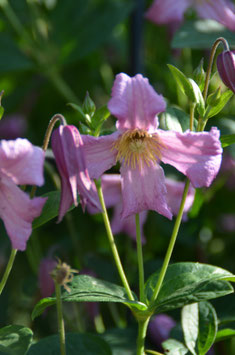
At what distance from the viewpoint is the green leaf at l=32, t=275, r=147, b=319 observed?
2.49 feet

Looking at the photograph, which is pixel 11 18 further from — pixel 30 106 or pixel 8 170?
pixel 8 170

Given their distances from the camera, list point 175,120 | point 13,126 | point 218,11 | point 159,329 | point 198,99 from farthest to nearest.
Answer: point 13,126, point 218,11, point 159,329, point 175,120, point 198,99

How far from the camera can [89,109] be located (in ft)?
2.76

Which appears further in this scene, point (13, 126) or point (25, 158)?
point (13, 126)

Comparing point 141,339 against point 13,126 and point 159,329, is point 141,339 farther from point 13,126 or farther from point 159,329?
point 13,126

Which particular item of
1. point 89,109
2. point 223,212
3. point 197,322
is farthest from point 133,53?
point 197,322

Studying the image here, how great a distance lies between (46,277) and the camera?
3.71ft

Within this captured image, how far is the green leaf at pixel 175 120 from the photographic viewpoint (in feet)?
2.90

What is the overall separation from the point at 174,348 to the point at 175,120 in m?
0.32

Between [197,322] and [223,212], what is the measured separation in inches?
28.2

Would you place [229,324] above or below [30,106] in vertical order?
below

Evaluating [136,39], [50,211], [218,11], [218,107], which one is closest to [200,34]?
[218,11]

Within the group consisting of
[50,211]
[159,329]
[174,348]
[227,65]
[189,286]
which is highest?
[227,65]

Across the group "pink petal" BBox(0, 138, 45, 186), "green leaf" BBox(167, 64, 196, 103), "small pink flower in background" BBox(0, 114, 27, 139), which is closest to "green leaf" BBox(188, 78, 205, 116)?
"green leaf" BBox(167, 64, 196, 103)
